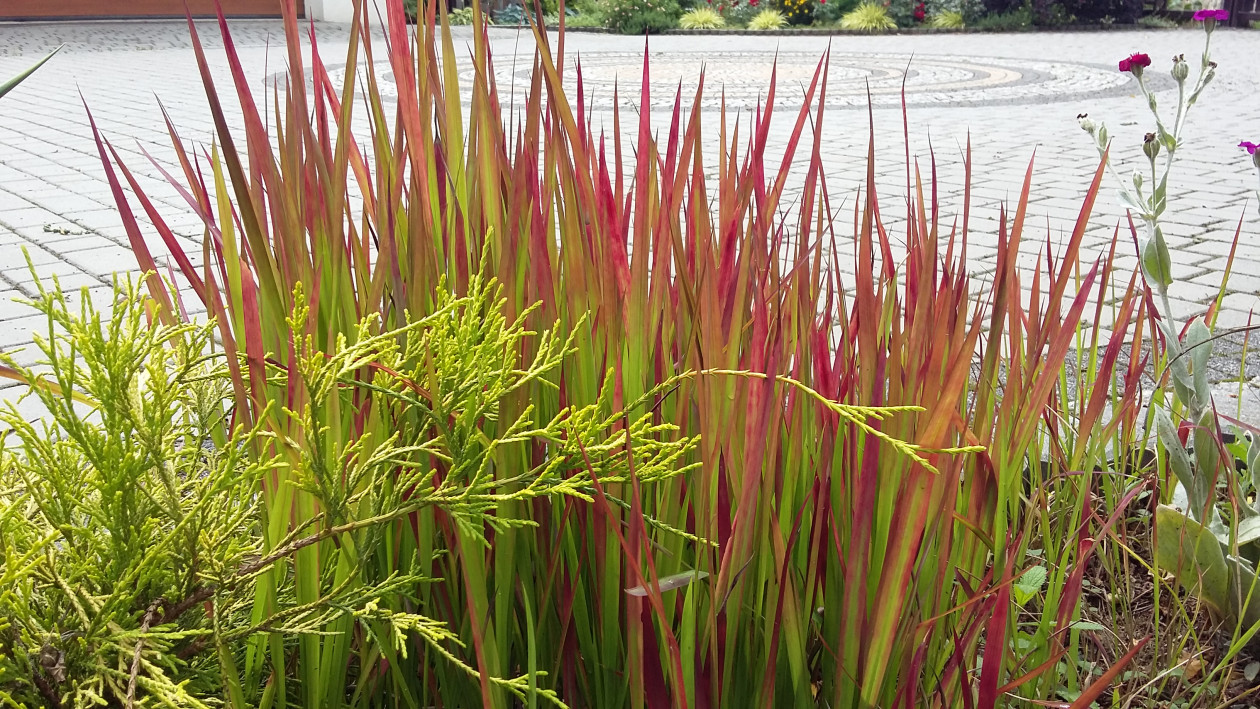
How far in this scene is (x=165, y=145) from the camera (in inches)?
292

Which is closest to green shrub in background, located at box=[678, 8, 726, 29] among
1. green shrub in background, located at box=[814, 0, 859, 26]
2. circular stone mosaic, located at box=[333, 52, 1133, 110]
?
green shrub in background, located at box=[814, 0, 859, 26]

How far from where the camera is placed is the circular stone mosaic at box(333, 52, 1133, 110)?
1047cm

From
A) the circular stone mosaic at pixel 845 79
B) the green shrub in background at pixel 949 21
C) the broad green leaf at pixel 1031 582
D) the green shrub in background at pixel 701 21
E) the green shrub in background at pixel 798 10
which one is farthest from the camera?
the green shrub in background at pixel 798 10

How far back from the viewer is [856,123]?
30.0ft

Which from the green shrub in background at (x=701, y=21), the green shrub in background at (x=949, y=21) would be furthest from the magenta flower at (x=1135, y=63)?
the green shrub in background at (x=949, y=21)

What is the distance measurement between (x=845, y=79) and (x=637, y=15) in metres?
9.83

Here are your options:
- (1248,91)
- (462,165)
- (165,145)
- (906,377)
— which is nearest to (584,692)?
(906,377)

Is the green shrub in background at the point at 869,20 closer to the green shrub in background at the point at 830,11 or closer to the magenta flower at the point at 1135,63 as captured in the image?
the green shrub in background at the point at 830,11

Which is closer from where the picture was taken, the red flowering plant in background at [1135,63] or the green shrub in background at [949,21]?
the red flowering plant in background at [1135,63]

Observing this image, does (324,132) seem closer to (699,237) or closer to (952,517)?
(699,237)

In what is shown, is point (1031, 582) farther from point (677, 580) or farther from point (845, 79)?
point (845, 79)

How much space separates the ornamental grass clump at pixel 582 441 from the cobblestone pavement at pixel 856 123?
26 centimetres

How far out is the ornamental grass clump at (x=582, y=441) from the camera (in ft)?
3.35

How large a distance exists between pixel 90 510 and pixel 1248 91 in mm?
12807
